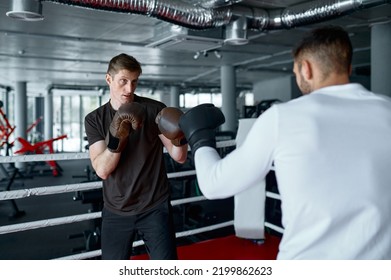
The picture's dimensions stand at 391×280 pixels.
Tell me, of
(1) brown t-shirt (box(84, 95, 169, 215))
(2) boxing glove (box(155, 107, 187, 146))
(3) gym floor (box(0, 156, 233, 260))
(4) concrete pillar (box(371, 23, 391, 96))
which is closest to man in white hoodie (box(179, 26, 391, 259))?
(2) boxing glove (box(155, 107, 187, 146))

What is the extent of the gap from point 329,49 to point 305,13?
11.1ft

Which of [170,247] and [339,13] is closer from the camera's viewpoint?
[170,247]

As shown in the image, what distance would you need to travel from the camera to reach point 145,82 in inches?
469

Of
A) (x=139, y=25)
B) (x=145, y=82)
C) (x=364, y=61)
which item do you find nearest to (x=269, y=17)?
(x=139, y=25)

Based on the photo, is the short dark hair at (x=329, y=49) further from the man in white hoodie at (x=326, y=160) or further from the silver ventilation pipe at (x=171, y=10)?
the silver ventilation pipe at (x=171, y=10)

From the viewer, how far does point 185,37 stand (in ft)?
14.8

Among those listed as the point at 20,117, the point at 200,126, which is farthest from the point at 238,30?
the point at 20,117

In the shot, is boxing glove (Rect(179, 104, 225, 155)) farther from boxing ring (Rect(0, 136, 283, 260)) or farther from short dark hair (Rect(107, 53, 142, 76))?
boxing ring (Rect(0, 136, 283, 260))

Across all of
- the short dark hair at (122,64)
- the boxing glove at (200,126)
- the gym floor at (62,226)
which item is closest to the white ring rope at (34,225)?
the gym floor at (62,226)

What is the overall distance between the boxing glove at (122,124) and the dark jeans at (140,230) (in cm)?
31

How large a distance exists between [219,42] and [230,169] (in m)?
4.16

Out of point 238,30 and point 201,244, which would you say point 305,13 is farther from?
point 201,244

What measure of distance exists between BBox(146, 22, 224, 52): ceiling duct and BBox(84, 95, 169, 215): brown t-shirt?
Result: 3032mm

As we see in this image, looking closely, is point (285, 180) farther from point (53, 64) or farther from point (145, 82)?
point (145, 82)
